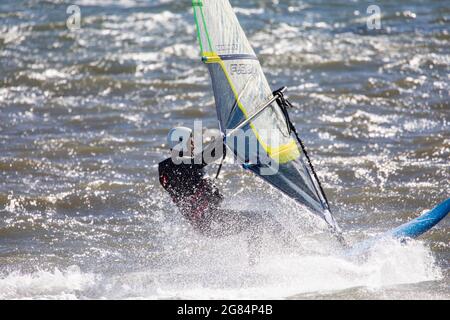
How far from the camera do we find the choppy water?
721cm

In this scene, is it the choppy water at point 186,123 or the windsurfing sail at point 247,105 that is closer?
the windsurfing sail at point 247,105

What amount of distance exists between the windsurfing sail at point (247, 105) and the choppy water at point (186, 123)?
0.58m

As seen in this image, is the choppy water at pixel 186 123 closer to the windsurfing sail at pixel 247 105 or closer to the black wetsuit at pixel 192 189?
the black wetsuit at pixel 192 189

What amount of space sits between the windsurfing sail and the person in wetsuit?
410mm

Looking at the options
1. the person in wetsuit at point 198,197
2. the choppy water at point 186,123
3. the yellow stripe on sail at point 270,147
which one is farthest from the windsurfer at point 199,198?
the yellow stripe on sail at point 270,147

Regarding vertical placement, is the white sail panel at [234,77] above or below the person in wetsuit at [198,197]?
above

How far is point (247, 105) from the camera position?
713 cm

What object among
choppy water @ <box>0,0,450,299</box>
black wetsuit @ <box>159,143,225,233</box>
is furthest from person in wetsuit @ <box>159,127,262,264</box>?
choppy water @ <box>0,0,450,299</box>

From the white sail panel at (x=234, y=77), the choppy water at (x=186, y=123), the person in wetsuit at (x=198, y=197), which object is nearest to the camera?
the white sail panel at (x=234, y=77)

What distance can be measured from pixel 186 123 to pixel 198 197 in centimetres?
495

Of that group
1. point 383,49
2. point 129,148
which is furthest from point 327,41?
point 129,148

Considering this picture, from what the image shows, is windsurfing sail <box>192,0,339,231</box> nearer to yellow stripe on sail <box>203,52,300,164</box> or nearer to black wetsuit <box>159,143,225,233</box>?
yellow stripe on sail <box>203,52,300,164</box>

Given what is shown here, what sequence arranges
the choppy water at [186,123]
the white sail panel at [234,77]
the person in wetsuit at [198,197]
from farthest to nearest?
the person in wetsuit at [198,197]
the choppy water at [186,123]
the white sail panel at [234,77]

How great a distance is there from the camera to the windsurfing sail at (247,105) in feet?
23.1
